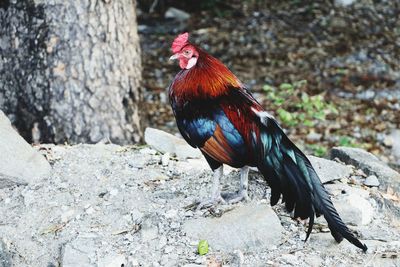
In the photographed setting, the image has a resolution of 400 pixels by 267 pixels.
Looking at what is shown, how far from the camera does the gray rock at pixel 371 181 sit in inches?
185

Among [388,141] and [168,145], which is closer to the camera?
[168,145]

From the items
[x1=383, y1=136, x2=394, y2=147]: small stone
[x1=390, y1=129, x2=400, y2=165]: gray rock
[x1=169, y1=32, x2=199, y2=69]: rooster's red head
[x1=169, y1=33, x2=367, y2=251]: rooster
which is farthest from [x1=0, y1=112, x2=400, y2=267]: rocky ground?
[x1=383, y1=136, x2=394, y2=147]: small stone

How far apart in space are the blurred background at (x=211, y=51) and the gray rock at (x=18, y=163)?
1007 millimetres

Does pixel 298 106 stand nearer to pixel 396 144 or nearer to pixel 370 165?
pixel 396 144

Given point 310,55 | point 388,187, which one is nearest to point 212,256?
point 388,187

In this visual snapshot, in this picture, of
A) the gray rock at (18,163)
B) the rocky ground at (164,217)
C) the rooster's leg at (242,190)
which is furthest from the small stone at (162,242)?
the gray rock at (18,163)

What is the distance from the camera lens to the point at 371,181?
186 inches

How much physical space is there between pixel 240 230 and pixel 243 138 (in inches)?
21.1

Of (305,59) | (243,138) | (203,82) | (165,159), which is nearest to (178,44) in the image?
(203,82)

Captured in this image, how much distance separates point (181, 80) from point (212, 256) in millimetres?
937

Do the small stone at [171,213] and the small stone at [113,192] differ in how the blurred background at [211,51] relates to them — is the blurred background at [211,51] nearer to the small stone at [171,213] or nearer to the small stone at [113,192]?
the small stone at [113,192]

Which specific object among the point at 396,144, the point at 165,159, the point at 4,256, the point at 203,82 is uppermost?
the point at 203,82

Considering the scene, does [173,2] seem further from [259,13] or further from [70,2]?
[70,2]

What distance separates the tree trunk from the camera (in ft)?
18.2
